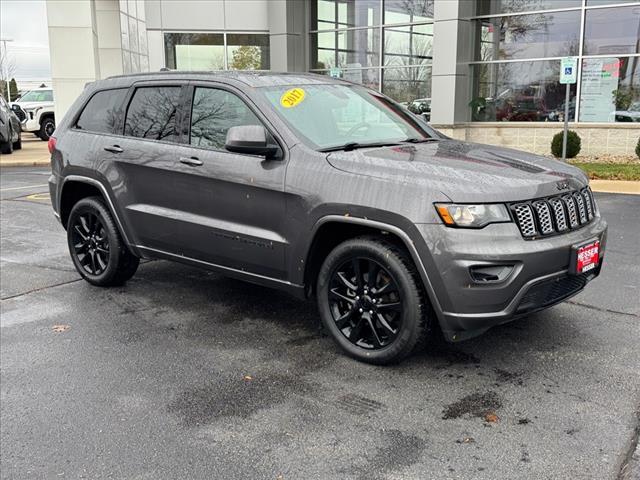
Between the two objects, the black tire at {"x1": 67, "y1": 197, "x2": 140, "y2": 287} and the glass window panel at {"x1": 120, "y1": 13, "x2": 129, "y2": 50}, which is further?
the glass window panel at {"x1": 120, "y1": 13, "x2": 129, "y2": 50}

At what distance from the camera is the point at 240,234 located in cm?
462

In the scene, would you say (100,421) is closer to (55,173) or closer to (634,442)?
(634,442)

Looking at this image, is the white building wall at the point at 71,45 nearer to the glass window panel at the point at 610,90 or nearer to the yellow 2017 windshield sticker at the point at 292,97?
the glass window panel at the point at 610,90

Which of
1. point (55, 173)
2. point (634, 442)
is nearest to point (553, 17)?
point (55, 173)

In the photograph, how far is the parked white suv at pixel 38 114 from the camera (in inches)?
984

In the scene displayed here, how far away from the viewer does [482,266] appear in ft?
12.0

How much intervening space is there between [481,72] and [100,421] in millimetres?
17642

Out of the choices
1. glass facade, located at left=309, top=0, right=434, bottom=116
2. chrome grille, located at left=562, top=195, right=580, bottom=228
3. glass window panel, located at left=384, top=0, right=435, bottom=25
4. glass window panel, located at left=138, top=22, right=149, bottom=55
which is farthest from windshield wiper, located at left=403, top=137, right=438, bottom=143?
glass window panel, located at left=138, top=22, right=149, bottom=55

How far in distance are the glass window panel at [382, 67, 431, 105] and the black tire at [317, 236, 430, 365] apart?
55.4 ft

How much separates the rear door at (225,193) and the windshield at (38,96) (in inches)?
924

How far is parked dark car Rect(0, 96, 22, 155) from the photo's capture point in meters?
18.7

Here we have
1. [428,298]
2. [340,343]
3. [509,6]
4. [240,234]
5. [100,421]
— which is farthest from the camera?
[509,6]

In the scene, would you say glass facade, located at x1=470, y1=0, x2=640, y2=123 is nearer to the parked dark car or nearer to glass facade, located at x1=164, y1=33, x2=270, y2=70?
glass facade, located at x1=164, y1=33, x2=270, y2=70

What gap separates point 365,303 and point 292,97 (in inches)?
64.7
